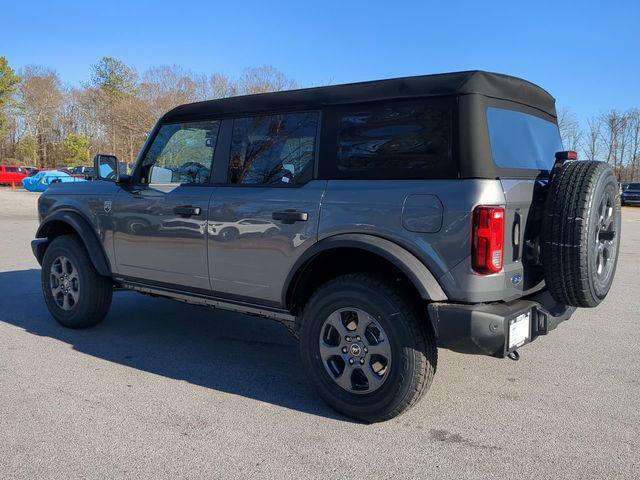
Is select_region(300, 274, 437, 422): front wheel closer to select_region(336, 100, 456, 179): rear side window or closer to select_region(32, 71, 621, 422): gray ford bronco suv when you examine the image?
select_region(32, 71, 621, 422): gray ford bronco suv

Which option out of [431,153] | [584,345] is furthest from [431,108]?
[584,345]

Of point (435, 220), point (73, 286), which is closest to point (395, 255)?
point (435, 220)

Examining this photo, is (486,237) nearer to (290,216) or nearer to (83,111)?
(290,216)

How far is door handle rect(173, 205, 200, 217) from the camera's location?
162 inches

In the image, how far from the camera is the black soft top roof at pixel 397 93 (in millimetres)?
3131

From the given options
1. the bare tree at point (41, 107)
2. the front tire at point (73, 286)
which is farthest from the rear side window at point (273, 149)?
the bare tree at point (41, 107)

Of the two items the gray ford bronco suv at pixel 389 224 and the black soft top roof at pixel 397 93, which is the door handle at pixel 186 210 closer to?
the gray ford bronco suv at pixel 389 224

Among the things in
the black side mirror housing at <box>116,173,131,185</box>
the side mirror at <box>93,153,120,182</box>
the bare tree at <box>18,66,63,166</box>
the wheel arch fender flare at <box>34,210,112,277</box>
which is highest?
the bare tree at <box>18,66,63,166</box>

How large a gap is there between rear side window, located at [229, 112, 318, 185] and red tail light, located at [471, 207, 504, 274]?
48.2 inches

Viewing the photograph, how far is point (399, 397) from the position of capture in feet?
10.5

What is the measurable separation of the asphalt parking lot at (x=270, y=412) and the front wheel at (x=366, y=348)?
179 millimetres

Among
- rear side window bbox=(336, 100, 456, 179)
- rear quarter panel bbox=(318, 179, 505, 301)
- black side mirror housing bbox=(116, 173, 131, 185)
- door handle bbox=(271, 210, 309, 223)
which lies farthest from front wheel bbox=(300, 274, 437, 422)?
black side mirror housing bbox=(116, 173, 131, 185)

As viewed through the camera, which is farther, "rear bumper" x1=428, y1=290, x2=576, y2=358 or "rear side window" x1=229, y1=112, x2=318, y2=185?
"rear side window" x1=229, y1=112, x2=318, y2=185

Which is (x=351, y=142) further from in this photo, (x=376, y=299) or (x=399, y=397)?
(x=399, y=397)
